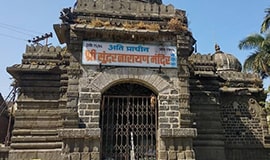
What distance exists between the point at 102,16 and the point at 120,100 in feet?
9.50

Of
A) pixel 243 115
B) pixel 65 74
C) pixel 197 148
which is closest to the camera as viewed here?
pixel 65 74

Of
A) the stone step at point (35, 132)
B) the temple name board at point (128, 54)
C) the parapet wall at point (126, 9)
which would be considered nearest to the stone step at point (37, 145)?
the stone step at point (35, 132)

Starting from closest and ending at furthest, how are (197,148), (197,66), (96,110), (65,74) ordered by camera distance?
(96,110) < (65,74) < (197,148) < (197,66)

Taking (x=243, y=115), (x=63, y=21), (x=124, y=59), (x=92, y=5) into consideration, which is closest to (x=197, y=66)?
(x=243, y=115)

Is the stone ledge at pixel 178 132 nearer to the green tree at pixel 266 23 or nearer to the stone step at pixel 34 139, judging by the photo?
the stone step at pixel 34 139

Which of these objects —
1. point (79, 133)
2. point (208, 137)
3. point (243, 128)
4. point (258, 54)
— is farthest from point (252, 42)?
point (79, 133)

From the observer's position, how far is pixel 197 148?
35.1 feet

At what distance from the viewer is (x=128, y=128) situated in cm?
869

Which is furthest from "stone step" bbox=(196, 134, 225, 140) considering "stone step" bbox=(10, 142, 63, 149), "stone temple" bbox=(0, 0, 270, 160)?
"stone step" bbox=(10, 142, 63, 149)

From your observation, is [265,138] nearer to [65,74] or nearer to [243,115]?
[243,115]

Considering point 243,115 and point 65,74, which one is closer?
point 65,74

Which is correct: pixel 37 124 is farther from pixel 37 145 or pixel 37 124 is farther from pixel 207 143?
pixel 207 143

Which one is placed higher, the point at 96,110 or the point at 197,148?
the point at 96,110

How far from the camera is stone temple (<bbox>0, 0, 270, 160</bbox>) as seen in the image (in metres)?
8.55
